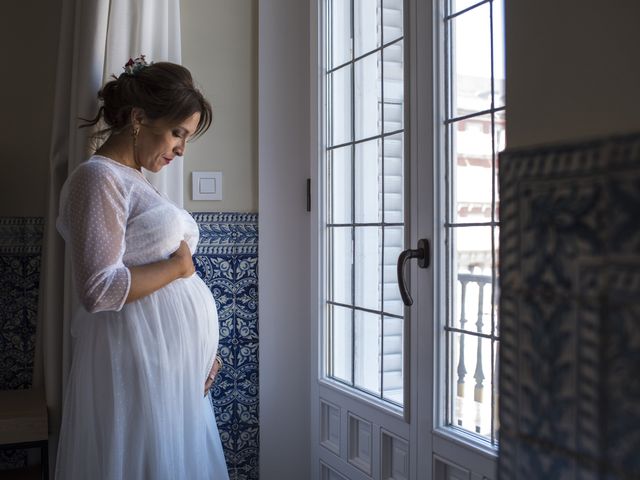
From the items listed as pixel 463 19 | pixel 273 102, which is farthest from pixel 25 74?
pixel 463 19

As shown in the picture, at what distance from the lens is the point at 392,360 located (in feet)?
7.52

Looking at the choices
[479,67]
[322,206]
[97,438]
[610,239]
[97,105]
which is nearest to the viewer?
[610,239]

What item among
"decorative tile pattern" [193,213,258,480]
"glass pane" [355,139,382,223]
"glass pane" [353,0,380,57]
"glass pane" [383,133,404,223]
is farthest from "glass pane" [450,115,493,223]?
"decorative tile pattern" [193,213,258,480]

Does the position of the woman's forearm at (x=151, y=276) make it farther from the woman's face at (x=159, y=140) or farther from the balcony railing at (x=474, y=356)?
the balcony railing at (x=474, y=356)

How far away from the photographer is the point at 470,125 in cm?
189

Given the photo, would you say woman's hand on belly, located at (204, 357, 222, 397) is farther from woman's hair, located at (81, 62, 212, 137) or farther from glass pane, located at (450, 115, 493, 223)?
glass pane, located at (450, 115, 493, 223)

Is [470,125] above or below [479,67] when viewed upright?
Result: below

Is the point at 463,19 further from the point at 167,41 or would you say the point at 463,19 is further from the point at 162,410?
the point at 162,410

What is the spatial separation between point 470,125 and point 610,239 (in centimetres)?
156

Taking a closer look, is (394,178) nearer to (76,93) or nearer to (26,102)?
(76,93)

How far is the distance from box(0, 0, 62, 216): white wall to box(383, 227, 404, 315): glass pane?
4.62 ft

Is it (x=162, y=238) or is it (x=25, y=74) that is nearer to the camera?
(x=162, y=238)

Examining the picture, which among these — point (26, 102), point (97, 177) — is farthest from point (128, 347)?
point (26, 102)

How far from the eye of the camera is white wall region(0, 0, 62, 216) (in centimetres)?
280
